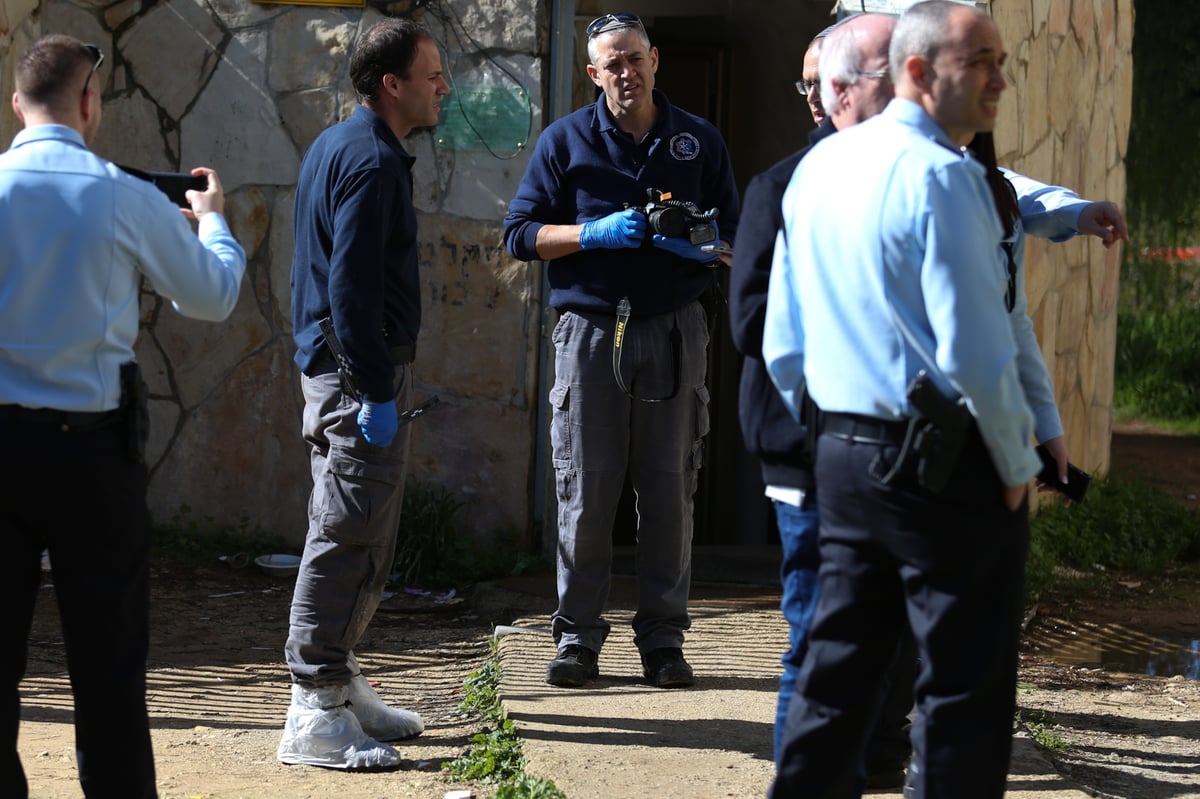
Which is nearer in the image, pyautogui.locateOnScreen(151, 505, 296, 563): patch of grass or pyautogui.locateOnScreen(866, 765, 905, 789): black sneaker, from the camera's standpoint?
pyautogui.locateOnScreen(866, 765, 905, 789): black sneaker

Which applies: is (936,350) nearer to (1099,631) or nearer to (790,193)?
(790,193)

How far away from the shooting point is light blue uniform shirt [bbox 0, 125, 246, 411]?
104 inches

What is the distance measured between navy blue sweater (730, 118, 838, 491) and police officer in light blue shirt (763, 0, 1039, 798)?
0.79ft

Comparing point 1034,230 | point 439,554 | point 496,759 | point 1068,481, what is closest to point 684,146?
point 1034,230

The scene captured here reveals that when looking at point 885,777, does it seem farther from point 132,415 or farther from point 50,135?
point 50,135

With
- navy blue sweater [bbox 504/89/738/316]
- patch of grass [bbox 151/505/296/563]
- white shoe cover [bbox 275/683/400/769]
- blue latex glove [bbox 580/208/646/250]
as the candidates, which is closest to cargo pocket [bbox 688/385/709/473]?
navy blue sweater [bbox 504/89/738/316]

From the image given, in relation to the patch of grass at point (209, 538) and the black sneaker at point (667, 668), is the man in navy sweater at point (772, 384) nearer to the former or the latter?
the black sneaker at point (667, 668)

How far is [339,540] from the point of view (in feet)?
12.1

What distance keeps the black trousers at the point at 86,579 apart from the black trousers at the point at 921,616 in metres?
1.29

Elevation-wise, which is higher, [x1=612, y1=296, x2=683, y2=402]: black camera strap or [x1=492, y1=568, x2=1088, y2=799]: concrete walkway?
[x1=612, y1=296, x2=683, y2=402]: black camera strap

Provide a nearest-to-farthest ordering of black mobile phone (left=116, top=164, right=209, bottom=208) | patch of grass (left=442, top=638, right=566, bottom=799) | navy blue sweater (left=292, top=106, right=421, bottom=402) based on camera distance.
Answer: black mobile phone (left=116, top=164, right=209, bottom=208)
patch of grass (left=442, top=638, right=566, bottom=799)
navy blue sweater (left=292, top=106, right=421, bottom=402)

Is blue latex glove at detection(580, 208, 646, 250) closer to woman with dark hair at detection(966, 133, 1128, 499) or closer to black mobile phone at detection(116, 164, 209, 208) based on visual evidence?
woman with dark hair at detection(966, 133, 1128, 499)

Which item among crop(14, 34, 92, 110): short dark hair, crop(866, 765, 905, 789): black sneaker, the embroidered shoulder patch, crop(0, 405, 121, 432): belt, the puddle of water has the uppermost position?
the embroidered shoulder patch

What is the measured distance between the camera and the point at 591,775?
3.58 m
